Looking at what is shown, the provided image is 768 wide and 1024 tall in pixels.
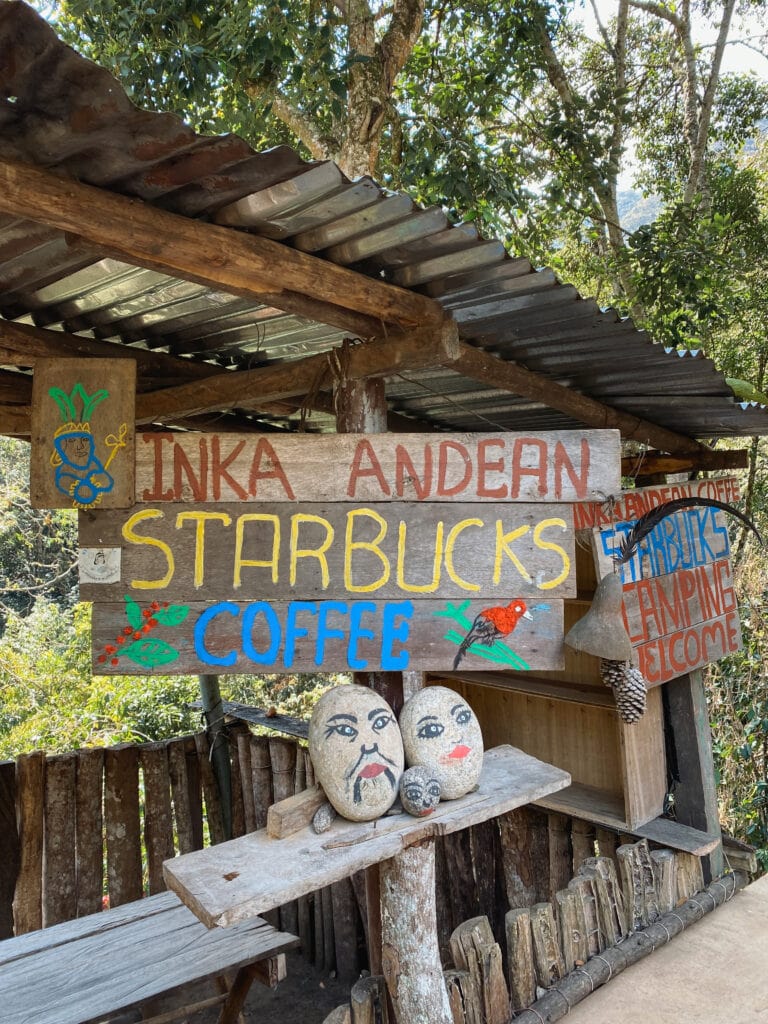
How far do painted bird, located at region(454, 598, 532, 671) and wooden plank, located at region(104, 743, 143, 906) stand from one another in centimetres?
288

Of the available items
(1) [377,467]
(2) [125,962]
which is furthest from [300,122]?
(2) [125,962]

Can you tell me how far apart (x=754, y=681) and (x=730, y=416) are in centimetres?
381

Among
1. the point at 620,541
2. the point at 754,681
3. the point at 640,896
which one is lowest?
the point at 640,896

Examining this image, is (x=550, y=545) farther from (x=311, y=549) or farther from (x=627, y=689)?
(x=627, y=689)

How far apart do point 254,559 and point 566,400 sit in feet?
6.13

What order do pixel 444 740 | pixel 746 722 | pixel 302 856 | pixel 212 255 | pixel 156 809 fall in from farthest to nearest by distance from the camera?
1. pixel 746 722
2. pixel 156 809
3. pixel 444 740
4. pixel 302 856
5. pixel 212 255

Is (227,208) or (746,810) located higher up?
(227,208)

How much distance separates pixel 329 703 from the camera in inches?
90.5

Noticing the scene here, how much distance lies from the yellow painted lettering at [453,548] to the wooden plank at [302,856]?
2.16ft

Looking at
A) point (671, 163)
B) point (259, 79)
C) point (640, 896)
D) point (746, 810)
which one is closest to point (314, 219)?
point (640, 896)

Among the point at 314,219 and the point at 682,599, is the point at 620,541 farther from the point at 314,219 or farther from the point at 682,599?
the point at 314,219

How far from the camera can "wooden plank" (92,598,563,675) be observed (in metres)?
2.35

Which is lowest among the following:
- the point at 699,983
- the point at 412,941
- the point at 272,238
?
the point at 699,983

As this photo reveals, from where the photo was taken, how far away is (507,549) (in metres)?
2.42
